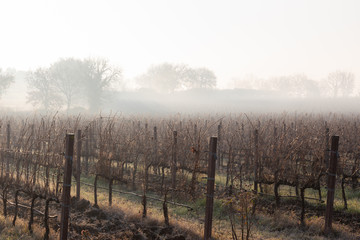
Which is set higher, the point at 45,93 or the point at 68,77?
the point at 68,77

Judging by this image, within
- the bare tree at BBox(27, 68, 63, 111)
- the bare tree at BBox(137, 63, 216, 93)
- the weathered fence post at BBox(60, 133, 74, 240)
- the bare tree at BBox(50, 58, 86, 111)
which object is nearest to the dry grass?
the weathered fence post at BBox(60, 133, 74, 240)

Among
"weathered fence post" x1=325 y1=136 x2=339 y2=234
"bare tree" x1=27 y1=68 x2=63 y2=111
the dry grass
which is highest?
"bare tree" x1=27 y1=68 x2=63 y2=111

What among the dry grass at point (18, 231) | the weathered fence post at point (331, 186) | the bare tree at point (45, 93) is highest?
the bare tree at point (45, 93)

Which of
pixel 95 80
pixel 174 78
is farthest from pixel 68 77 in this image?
pixel 174 78

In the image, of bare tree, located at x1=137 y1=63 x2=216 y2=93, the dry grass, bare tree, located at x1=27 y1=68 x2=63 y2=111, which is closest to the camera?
the dry grass

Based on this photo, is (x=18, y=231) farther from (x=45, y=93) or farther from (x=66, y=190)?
(x=45, y=93)

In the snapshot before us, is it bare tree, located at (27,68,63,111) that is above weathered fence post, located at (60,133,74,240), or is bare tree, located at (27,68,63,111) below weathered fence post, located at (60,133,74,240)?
above

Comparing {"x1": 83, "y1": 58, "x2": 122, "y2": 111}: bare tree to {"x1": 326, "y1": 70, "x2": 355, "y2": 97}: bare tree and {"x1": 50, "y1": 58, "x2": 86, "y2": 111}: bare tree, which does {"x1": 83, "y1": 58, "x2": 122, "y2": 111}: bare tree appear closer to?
{"x1": 50, "y1": 58, "x2": 86, "y2": 111}: bare tree

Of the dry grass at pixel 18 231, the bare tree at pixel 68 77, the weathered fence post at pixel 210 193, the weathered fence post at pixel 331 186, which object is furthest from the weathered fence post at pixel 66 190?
the bare tree at pixel 68 77

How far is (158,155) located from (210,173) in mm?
5781

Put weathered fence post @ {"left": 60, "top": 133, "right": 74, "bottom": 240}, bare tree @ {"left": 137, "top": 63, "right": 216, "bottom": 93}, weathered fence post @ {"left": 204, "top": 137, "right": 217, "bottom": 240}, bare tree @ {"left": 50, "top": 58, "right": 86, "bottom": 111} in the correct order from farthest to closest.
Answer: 1. bare tree @ {"left": 137, "top": 63, "right": 216, "bottom": 93}
2. bare tree @ {"left": 50, "top": 58, "right": 86, "bottom": 111}
3. weathered fence post @ {"left": 204, "top": 137, "right": 217, "bottom": 240}
4. weathered fence post @ {"left": 60, "top": 133, "right": 74, "bottom": 240}

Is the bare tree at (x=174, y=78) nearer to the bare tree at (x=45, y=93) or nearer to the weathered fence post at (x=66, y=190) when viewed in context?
the bare tree at (x=45, y=93)

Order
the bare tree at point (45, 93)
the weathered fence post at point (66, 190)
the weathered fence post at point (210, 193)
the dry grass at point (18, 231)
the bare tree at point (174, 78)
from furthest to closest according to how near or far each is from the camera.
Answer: the bare tree at point (174, 78)
the bare tree at point (45, 93)
the dry grass at point (18, 231)
the weathered fence post at point (210, 193)
the weathered fence post at point (66, 190)

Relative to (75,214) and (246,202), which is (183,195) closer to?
(75,214)
